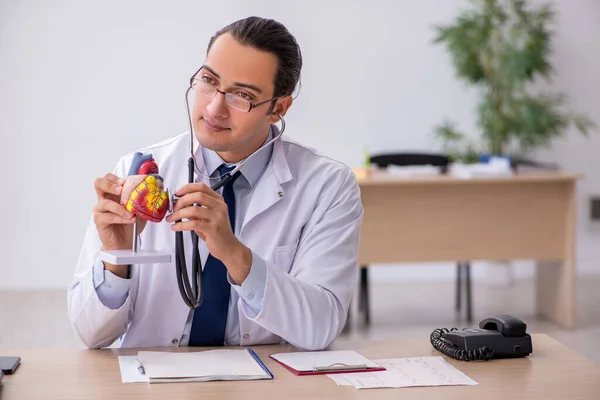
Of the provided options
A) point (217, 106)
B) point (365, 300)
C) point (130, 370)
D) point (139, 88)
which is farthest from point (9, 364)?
point (139, 88)

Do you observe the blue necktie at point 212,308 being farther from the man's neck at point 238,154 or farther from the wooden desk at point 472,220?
the wooden desk at point 472,220

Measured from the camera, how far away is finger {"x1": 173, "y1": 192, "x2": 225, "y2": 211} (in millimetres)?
1590

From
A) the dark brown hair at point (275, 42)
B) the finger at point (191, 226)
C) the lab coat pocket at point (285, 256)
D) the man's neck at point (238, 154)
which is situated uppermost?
the dark brown hair at point (275, 42)

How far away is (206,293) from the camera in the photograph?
1.88 metres

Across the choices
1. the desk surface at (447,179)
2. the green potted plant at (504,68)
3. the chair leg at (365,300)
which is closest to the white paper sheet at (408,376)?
the desk surface at (447,179)

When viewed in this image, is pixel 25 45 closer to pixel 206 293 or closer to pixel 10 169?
pixel 10 169

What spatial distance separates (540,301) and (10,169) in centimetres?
346

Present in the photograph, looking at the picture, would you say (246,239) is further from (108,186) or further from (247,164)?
(108,186)

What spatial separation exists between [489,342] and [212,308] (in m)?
0.59

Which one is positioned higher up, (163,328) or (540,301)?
(163,328)

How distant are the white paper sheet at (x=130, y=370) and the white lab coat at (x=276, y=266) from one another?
13 centimetres

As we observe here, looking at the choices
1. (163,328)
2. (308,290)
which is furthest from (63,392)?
Answer: (308,290)

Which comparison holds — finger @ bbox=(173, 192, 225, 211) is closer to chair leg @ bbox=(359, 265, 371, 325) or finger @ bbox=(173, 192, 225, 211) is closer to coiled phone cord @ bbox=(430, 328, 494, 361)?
coiled phone cord @ bbox=(430, 328, 494, 361)

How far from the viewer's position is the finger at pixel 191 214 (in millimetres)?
1594
